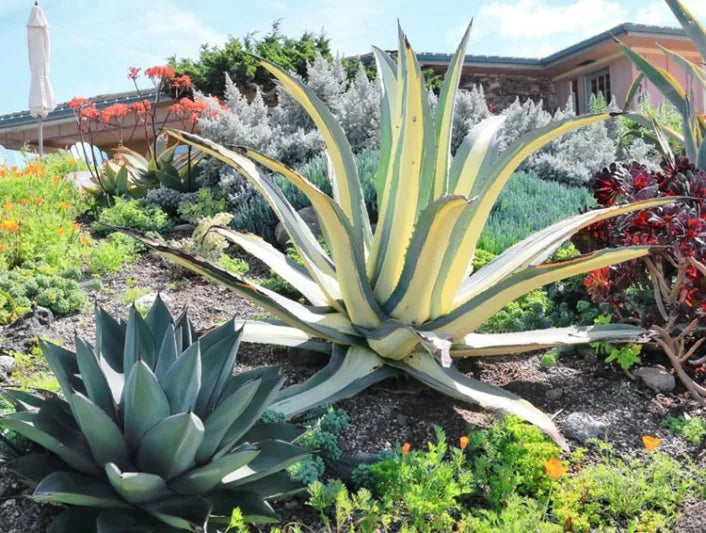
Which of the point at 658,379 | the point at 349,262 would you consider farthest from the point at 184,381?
the point at 658,379

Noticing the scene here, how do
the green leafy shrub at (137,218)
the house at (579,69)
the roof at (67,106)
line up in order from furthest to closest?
the roof at (67,106) < the house at (579,69) < the green leafy shrub at (137,218)

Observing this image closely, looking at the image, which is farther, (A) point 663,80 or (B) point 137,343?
(A) point 663,80

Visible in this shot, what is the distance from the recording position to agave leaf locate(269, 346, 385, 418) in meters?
2.64

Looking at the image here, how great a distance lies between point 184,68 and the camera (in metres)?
14.1

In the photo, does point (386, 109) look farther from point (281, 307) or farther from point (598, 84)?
point (598, 84)

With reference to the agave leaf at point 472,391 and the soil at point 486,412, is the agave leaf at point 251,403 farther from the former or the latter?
the agave leaf at point 472,391

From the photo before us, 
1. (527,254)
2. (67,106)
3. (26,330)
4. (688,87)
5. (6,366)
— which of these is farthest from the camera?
(67,106)

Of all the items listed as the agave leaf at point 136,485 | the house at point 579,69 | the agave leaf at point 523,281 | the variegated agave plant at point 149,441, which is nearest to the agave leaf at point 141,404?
the variegated agave plant at point 149,441

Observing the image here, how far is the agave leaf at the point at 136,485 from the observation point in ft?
6.06

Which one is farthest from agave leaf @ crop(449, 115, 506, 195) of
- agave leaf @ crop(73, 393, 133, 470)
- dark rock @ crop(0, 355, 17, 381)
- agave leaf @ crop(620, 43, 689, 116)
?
agave leaf @ crop(620, 43, 689, 116)

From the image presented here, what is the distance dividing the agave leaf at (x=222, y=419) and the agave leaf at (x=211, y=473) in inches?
1.5

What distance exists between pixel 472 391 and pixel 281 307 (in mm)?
789

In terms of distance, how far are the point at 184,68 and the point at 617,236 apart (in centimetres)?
1209

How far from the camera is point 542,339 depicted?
3.04m
